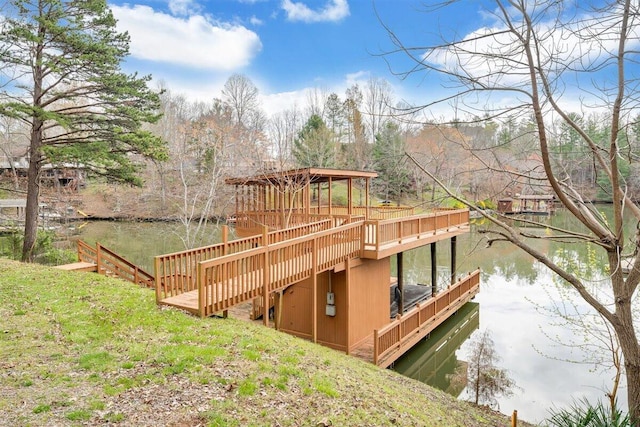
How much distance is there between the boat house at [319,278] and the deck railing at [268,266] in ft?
0.06

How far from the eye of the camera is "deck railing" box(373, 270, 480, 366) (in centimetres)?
950

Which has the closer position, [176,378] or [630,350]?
[630,350]

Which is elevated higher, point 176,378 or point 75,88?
point 75,88

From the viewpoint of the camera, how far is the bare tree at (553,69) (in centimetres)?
379

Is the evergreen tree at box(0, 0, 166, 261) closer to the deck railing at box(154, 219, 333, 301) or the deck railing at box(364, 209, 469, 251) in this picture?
the deck railing at box(154, 219, 333, 301)

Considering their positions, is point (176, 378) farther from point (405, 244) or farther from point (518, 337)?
point (518, 337)

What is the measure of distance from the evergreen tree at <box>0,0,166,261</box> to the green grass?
24.3 ft

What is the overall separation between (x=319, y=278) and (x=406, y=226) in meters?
3.15

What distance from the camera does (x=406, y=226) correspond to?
11758 millimetres

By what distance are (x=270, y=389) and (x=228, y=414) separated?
2.30ft

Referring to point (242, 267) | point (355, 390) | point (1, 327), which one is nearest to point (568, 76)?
point (355, 390)

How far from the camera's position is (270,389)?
186 inches

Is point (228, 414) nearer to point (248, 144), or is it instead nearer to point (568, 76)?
point (568, 76)

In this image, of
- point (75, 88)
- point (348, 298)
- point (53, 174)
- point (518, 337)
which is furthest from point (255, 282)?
point (53, 174)
